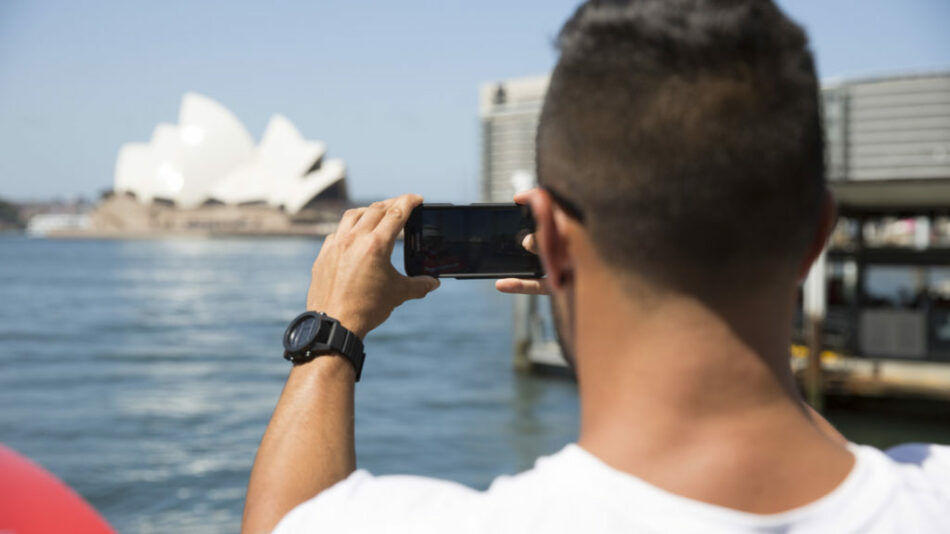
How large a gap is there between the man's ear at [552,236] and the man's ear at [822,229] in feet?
0.64

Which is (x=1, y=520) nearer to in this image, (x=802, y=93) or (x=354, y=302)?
(x=354, y=302)

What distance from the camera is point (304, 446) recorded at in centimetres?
84

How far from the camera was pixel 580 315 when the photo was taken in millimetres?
775

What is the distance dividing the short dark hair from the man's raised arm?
11.6 inches

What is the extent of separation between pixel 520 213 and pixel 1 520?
85 cm

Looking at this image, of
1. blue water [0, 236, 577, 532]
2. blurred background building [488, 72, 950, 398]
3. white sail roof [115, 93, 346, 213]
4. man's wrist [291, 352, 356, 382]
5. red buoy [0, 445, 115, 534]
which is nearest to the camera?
man's wrist [291, 352, 356, 382]

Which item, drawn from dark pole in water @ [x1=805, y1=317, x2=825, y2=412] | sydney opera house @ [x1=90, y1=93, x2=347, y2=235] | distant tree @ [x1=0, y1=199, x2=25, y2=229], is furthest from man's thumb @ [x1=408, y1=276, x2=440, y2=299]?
distant tree @ [x1=0, y1=199, x2=25, y2=229]

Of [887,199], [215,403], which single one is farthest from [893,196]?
[215,403]

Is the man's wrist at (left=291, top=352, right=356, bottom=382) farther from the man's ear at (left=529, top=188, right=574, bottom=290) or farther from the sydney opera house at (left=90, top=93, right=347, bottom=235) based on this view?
the sydney opera house at (left=90, top=93, right=347, bottom=235)

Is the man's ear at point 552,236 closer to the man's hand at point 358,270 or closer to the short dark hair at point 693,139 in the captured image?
the short dark hair at point 693,139

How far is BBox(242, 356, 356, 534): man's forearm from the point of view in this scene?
0.81 metres

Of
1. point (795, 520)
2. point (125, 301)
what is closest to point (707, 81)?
point (795, 520)

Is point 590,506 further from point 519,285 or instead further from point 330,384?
point 519,285

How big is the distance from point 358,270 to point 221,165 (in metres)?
75.0
